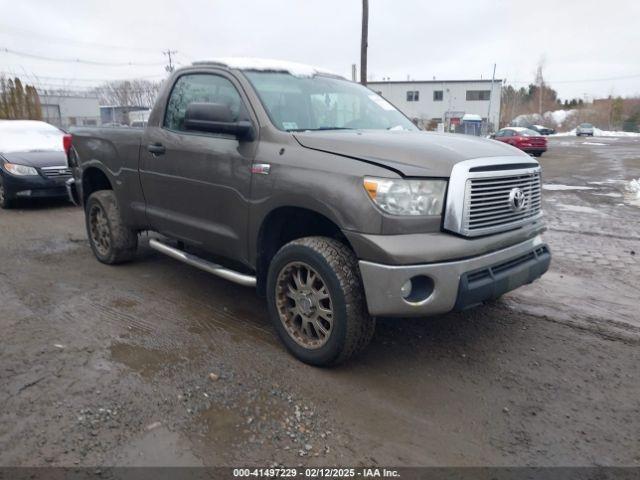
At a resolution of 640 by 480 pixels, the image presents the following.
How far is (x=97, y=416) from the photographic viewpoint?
2750 millimetres

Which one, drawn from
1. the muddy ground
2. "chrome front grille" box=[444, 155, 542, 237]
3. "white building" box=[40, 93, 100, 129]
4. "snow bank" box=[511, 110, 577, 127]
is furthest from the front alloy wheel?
"snow bank" box=[511, 110, 577, 127]

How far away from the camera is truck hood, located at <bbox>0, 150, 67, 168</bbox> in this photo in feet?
28.3

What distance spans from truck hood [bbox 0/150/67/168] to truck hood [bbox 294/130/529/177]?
7.07 metres

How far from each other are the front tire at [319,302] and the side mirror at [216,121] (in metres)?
0.89

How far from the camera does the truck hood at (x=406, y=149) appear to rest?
9.56 ft

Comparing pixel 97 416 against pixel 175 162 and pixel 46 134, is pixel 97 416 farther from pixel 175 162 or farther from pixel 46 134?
pixel 46 134

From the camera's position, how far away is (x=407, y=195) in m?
2.89

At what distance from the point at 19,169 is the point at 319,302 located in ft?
25.0

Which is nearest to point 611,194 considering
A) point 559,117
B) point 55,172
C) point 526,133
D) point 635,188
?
point 635,188

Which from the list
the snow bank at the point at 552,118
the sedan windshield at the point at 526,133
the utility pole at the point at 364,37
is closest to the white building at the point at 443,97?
the snow bank at the point at 552,118

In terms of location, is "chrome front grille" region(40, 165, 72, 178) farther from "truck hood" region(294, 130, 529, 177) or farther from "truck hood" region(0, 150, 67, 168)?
"truck hood" region(294, 130, 529, 177)

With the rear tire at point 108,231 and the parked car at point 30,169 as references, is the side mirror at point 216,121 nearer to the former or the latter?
the rear tire at point 108,231

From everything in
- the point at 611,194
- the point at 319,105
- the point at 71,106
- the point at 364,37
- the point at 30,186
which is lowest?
the point at 611,194

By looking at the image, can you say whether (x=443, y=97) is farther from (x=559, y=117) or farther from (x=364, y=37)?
(x=364, y=37)
